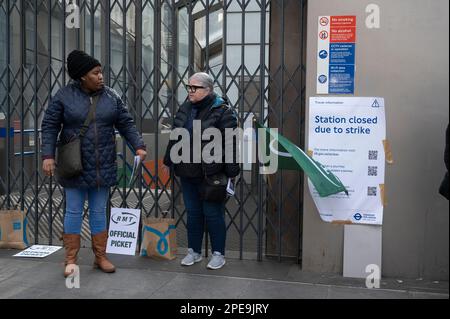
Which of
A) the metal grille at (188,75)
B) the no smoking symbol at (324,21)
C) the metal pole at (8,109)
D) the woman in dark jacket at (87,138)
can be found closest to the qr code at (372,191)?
the metal grille at (188,75)

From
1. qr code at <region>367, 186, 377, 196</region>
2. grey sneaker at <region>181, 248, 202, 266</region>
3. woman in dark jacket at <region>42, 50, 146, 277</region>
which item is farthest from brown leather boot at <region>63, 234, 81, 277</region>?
qr code at <region>367, 186, 377, 196</region>

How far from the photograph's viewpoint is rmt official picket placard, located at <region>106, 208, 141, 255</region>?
17.7 ft

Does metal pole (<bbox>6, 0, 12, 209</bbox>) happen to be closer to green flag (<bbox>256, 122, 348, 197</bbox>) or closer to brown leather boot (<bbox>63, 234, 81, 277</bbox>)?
brown leather boot (<bbox>63, 234, 81, 277</bbox>)

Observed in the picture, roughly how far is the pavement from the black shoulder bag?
950 millimetres

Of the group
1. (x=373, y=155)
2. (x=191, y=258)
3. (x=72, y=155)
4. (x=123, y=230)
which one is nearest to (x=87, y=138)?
(x=72, y=155)

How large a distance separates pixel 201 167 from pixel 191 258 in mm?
937

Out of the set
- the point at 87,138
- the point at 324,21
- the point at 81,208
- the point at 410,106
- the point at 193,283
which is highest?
the point at 324,21

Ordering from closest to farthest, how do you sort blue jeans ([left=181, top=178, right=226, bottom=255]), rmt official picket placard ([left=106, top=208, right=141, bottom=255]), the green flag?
the green flag < blue jeans ([left=181, top=178, right=226, bottom=255]) < rmt official picket placard ([left=106, top=208, right=141, bottom=255])

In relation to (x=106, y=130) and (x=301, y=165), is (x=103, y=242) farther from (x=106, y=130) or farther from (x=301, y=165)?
(x=301, y=165)

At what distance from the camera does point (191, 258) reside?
514cm

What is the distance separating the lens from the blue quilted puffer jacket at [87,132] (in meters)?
4.57

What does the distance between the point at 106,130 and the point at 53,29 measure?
85.2 inches

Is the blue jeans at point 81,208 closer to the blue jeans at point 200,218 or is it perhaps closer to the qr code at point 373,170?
the blue jeans at point 200,218

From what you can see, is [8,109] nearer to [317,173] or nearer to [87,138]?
[87,138]
